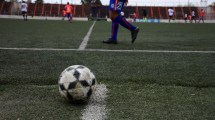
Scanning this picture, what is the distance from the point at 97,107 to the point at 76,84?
0.83ft

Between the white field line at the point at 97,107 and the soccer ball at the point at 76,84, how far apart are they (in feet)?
0.32

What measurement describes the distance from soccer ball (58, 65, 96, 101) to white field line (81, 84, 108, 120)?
0.32 feet

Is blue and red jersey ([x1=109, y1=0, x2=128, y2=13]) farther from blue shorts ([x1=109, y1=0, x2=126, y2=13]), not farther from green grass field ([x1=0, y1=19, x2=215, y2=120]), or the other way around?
green grass field ([x1=0, y1=19, x2=215, y2=120])

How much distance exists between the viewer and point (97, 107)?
2.64 meters

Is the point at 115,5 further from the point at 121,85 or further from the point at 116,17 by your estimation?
the point at 121,85

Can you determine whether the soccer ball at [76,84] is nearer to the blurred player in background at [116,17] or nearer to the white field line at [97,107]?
the white field line at [97,107]

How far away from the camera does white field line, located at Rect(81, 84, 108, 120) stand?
2.40m

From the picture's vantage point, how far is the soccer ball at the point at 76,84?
8.84 ft

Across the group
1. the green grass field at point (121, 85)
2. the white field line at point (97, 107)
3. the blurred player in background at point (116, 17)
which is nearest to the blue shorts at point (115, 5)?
the blurred player in background at point (116, 17)

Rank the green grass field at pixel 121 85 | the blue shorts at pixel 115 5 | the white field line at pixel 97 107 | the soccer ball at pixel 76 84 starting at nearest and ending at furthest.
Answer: the white field line at pixel 97 107, the green grass field at pixel 121 85, the soccer ball at pixel 76 84, the blue shorts at pixel 115 5

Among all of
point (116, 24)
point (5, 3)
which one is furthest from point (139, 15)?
point (116, 24)

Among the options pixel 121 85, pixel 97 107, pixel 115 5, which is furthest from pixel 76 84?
pixel 115 5

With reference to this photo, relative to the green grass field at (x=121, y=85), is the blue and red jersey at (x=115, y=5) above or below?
above

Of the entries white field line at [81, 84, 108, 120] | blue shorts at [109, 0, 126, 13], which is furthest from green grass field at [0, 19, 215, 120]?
blue shorts at [109, 0, 126, 13]
